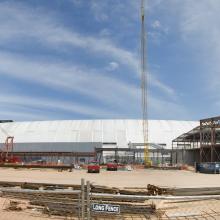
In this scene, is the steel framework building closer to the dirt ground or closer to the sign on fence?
the dirt ground

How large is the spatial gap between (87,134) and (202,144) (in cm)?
4987

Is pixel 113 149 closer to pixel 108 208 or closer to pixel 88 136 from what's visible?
pixel 88 136

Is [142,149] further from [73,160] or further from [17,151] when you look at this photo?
[17,151]

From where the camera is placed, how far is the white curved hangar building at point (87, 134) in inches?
4921

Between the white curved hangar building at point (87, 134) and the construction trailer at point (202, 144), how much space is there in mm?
18577

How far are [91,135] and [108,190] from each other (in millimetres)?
108115

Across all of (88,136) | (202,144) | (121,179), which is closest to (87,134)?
(88,136)

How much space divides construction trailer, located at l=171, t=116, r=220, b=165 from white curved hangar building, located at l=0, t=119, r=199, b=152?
60.9 feet

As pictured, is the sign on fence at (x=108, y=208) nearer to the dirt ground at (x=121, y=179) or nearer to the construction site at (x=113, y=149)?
the dirt ground at (x=121, y=179)

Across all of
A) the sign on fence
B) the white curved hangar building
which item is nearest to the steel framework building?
the white curved hangar building

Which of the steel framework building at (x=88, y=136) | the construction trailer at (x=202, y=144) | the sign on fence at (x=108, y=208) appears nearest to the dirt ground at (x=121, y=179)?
the sign on fence at (x=108, y=208)

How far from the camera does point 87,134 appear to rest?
129m

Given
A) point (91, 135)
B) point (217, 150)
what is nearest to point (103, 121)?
point (91, 135)

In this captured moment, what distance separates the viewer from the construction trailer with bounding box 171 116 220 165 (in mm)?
82188
